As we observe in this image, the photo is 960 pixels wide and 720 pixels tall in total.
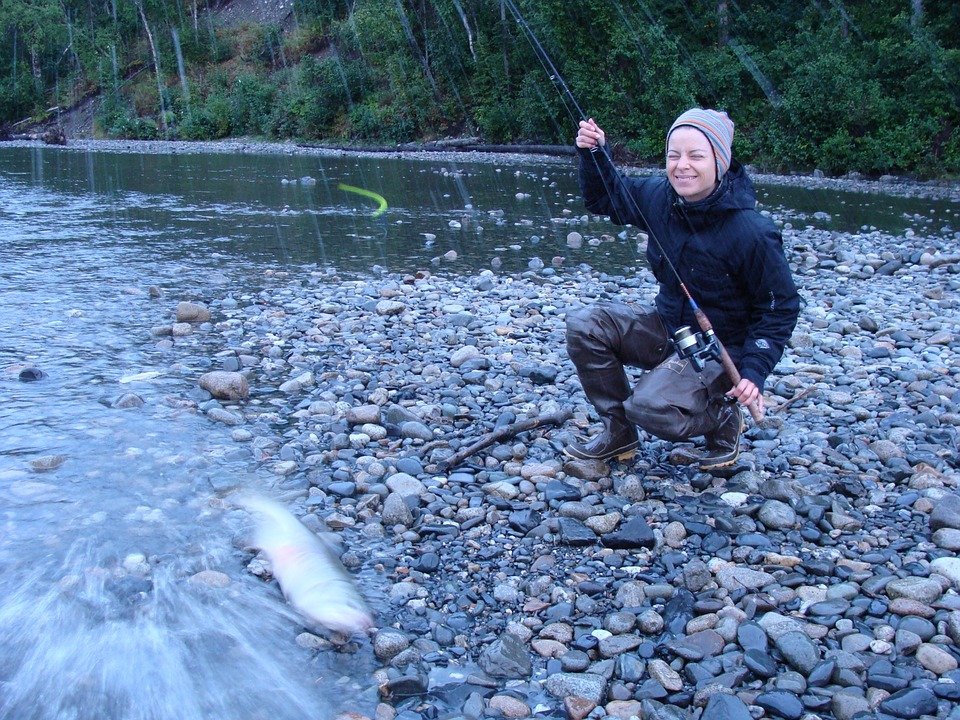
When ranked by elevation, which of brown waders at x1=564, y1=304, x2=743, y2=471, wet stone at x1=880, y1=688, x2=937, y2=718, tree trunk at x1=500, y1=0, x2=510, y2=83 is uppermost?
tree trunk at x1=500, y1=0, x2=510, y2=83

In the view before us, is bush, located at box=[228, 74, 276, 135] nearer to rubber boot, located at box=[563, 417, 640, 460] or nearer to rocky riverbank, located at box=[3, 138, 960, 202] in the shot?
rocky riverbank, located at box=[3, 138, 960, 202]

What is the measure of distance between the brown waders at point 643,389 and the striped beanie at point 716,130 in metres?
0.81

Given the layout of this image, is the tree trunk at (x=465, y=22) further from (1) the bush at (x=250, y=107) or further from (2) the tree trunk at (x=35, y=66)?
(2) the tree trunk at (x=35, y=66)

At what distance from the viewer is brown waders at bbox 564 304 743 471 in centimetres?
374

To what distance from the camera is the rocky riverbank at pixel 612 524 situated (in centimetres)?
268

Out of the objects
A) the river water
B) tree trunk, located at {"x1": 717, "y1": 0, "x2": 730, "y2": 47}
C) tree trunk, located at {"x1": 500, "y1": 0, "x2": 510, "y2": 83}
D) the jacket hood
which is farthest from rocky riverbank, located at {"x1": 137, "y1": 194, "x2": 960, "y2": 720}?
tree trunk, located at {"x1": 500, "y1": 0, "x2": 510, "y2": 83}

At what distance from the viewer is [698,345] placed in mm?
3670

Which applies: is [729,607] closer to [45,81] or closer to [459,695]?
[459,695]

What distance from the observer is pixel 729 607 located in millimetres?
3006

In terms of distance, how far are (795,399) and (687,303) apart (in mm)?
1553

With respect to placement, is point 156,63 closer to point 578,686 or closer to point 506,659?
point 506,659

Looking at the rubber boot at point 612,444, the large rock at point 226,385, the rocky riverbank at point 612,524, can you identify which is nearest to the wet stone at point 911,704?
the rocky riverbank at point 612,524

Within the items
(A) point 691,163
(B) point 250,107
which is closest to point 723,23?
(B) point 250,107

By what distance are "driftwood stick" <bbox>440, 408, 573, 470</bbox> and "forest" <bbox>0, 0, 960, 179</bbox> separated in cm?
368
